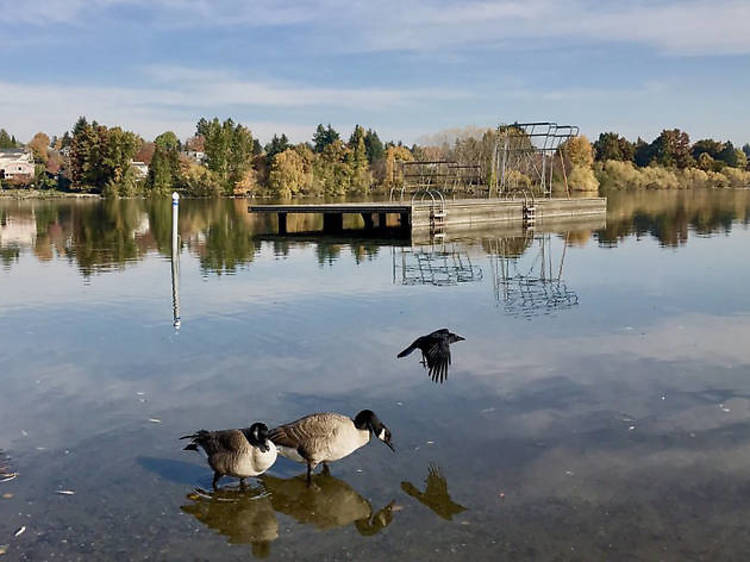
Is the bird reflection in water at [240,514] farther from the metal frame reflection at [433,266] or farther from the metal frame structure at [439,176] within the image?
the metal frame structure at [439,176]

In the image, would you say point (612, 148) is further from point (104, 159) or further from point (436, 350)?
point (436, 350)

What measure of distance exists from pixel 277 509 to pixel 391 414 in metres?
2.64

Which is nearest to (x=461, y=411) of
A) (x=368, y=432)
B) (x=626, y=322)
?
(x=368, y=432)

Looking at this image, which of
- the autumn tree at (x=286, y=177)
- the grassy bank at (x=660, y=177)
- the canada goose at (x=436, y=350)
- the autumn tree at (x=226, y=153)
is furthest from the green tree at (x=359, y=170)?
the canada goose at (x=436, y=350)

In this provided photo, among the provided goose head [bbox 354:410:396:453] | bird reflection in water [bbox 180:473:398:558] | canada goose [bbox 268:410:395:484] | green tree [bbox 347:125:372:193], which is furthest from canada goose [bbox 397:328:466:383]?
green tree [bbox 347:125:372:193]

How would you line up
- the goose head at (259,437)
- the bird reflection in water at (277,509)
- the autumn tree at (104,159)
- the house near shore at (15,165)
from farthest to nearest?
the house near shore at (15,165) → the autumn tree at (104,159) → the goose head at (259,437) → the bird reflection in water at (277,509)

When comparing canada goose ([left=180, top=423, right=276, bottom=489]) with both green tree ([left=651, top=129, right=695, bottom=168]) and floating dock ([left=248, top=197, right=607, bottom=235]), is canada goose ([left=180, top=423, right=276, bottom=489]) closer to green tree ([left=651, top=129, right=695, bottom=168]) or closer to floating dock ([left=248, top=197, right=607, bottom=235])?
floating dock ([left=248, top=197, right=607, bottom=235])

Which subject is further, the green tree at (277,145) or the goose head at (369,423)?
the green tree at (277,145)

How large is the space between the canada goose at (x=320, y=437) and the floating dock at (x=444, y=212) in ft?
99.3

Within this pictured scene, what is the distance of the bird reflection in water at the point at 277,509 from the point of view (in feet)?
20.9

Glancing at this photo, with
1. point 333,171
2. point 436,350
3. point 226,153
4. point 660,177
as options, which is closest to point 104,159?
point 226,153

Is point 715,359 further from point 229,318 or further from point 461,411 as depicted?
point 229,318

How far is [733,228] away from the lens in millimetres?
40875

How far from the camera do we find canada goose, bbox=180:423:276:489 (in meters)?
6.77
